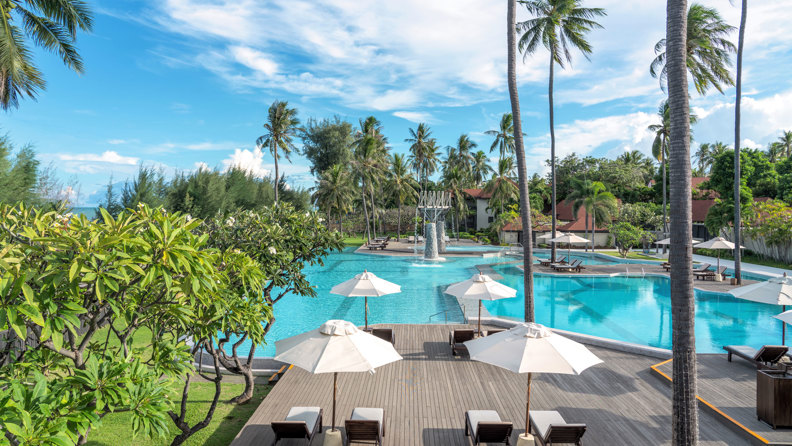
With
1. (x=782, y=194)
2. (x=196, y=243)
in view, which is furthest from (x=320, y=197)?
(x=196, y=243)

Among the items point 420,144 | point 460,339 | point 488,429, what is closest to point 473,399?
point 488,429

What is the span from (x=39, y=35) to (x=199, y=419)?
1446cm

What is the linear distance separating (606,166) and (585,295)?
3638cm

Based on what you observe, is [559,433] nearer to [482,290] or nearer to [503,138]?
[482,290]

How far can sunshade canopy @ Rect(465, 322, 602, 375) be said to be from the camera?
17.0 ft

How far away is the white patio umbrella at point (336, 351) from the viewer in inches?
204

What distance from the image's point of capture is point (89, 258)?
2965 mm

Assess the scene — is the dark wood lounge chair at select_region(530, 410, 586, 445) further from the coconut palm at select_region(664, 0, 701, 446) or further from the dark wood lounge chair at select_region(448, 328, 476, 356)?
the dark wood lounge chair at select_region(448, 328, 476, 356)

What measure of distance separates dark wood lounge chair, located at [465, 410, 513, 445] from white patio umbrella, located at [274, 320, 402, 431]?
1.58m

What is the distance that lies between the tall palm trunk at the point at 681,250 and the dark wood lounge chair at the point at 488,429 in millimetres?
2090

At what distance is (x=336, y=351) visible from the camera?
17.7ft

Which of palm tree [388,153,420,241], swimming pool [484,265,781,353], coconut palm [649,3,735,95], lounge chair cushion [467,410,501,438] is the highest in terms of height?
coconut palm [649,3,735,95]

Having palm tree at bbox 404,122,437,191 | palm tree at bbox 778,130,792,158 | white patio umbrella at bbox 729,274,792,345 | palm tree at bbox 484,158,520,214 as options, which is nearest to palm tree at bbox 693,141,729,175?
palm tree at bbox 778,130,792,158

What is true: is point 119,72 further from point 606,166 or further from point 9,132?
point 606,166
